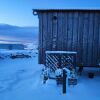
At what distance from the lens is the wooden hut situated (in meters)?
12.8

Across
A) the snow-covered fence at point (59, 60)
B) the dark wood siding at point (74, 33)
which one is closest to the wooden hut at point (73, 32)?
the dark wood siding at point (74, 33)

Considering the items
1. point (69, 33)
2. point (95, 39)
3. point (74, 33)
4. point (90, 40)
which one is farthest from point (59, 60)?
point (95, 39)

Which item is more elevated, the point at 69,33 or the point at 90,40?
the point at 69,33

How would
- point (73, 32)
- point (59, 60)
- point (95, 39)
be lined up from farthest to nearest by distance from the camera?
1. point (73, 32)
2. point (95, 39)
3. point (59, 60)

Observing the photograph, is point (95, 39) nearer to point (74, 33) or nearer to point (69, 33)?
point (74, 33)

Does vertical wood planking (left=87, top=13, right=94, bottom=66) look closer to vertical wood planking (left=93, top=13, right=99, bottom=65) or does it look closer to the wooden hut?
the wooden hut

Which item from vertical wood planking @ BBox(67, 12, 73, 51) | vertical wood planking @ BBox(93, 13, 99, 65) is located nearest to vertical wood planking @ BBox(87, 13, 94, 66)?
vertical wood planking @ BBox(93, 13, 99, 65)

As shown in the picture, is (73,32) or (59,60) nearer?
(59,60)

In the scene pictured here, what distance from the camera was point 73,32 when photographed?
42.5ft

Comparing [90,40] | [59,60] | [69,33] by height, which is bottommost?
[59,60]

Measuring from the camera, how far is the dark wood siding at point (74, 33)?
1284 centimetres

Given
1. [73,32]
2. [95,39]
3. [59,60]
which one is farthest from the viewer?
[73,32]

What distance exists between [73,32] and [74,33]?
0.31 ft

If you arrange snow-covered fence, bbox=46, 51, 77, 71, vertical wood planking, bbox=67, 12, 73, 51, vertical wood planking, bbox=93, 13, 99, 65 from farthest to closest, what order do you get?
vertical wood planking, bbox=67, 12, 73, 51 → vertical wood planking, bbox=93, 13, 99, 65 → snow-covered fence, bbox=46, 51, 77, 71
